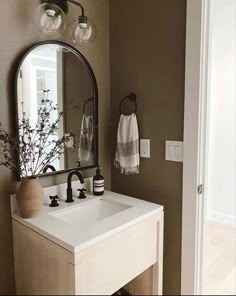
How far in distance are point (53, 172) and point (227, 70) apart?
2.06 m

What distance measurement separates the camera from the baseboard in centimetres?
281

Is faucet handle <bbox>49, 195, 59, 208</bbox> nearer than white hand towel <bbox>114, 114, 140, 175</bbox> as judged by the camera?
Yes

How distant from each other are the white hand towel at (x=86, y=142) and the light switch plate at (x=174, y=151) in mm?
449

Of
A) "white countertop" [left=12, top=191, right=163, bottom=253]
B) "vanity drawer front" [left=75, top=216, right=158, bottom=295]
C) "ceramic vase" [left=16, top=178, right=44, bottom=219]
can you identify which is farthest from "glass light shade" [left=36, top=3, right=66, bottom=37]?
"vanity drawer front" [left=75, top=216, right=158, bottom=295]

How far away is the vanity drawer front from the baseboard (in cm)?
185

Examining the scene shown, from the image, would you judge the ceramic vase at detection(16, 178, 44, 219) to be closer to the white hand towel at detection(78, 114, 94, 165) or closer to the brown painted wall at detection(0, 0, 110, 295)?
the brown painted wall at detection(0, 0, 110, 295)

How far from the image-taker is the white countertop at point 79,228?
3.20 feet

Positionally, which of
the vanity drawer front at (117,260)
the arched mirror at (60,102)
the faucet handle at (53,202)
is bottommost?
the vanity drawer front at (117,260)

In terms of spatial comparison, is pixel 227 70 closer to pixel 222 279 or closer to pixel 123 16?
pixel 123 16

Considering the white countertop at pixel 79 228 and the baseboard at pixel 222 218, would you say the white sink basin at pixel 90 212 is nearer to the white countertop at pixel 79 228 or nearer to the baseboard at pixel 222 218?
the white countertop at pixel 79 228

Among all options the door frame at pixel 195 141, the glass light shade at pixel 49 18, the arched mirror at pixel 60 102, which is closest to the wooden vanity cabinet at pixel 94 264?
the door frame at pixel 195 141

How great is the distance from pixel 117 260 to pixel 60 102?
823mm

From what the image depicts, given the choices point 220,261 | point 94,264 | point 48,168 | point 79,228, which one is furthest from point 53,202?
point 220,261

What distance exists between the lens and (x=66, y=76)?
144 centimetres
